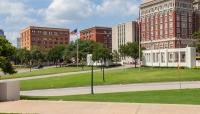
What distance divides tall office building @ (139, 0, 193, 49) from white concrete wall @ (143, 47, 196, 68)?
55.8 m

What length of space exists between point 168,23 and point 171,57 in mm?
70264

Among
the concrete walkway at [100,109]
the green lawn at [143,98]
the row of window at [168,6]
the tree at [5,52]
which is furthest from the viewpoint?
the row of window at [168,6]

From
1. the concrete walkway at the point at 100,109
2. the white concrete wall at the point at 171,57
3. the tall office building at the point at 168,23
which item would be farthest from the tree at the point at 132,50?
the concrete walkway at the point at 100,109

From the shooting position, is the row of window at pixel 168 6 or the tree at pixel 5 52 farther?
the row of window at pixel 168 6

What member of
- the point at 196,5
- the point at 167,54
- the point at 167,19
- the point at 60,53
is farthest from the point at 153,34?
the point at 167,54

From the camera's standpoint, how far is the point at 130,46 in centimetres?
10919

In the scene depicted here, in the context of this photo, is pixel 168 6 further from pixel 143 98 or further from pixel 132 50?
pixel 143 98

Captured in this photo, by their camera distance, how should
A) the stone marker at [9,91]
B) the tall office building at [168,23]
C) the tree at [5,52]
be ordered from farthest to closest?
the tall office building at [168,23], the tree at [5,52], the stone marker at [9,91]

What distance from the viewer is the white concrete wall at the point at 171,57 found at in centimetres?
8269

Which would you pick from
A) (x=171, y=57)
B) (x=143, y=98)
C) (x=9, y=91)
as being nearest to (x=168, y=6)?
(x=171, y=57)

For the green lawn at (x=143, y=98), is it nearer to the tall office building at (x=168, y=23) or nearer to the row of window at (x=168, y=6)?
the tall office building at (x=168, y=23)

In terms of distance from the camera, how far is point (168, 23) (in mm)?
162875

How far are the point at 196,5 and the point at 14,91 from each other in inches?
6417

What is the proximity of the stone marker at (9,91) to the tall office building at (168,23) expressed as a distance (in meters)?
142
